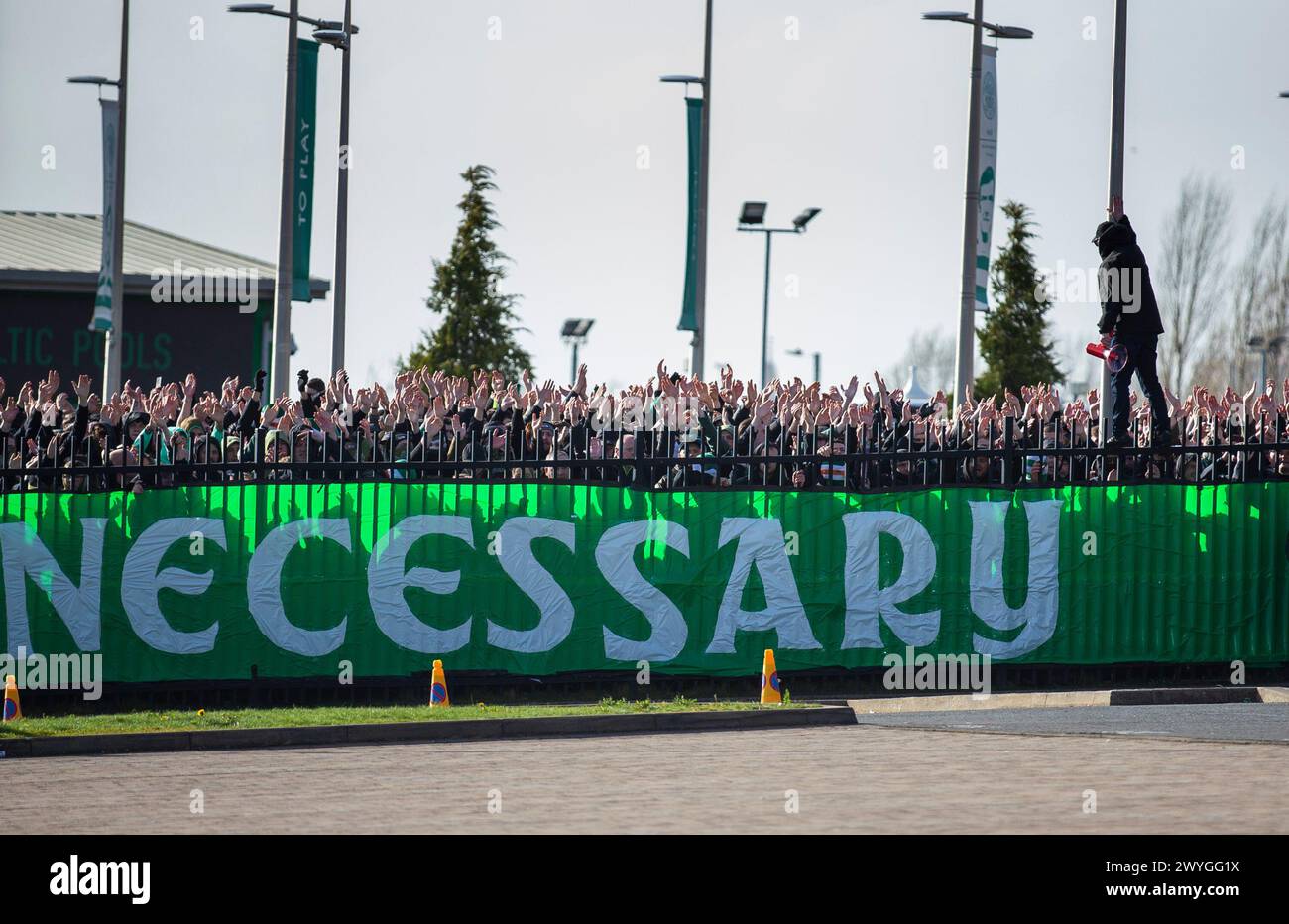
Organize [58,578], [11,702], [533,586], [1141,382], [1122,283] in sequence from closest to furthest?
[11,702] → [1122,283] → [1141,382] → [58,578] → [533,586]

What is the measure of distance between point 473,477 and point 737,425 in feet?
8.33

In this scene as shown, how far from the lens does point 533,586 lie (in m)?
16.7

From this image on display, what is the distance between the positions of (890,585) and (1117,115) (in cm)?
533

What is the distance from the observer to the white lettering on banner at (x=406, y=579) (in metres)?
16.6

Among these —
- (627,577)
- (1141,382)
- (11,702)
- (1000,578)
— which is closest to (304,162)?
(627,577)

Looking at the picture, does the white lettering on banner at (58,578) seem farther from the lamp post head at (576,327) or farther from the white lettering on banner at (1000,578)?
the lamp post head at (576,327)

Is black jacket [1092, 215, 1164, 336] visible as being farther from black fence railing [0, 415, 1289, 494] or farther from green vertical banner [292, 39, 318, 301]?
green vertical banner [292, 39, 318, 301]

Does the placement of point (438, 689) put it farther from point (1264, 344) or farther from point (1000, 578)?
point (1264, 344)

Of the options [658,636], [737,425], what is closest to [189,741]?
[658,636]

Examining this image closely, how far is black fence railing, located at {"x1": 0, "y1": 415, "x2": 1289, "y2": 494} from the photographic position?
16453 millimetres

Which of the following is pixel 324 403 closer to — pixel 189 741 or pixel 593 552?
pixel 593 552

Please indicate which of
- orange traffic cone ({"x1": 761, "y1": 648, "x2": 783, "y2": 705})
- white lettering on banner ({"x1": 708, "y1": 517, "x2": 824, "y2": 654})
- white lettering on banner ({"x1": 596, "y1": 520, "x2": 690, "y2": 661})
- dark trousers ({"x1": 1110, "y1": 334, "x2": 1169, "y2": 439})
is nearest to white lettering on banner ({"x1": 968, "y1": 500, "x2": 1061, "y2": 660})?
dark trousers ({"x1": 1110, "y1": 334, "x2": 1169, "y2": 439})

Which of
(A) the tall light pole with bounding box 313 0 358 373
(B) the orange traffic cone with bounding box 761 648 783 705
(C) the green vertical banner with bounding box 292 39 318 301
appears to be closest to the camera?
(B) the orange traffic cone with bounding box 761 648 783 705

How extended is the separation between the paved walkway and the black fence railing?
3.84 metres
